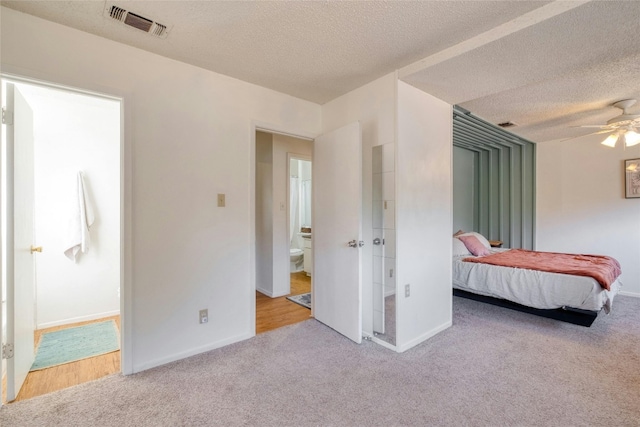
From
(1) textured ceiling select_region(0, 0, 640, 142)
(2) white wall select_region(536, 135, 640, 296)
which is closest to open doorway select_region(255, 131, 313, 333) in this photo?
(1) textured ceiling select_region(0, 0, 640, 142)

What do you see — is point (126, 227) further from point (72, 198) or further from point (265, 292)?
point (265, 292)

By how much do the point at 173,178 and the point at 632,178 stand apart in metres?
6.09

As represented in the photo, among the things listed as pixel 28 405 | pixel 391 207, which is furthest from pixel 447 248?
pixel 28 405

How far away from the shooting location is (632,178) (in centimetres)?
434

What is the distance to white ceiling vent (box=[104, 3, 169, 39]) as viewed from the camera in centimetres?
180

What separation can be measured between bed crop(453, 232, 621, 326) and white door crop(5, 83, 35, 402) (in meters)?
4.23

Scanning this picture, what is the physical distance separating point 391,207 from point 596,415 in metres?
1.84

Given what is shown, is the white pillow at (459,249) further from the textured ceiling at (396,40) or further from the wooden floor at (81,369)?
the wooden floor at (81,369)

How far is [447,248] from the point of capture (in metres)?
3.09

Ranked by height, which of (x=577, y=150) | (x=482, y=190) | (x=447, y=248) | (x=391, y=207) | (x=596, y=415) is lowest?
(x=596, y=415)

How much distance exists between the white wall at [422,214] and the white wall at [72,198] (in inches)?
119

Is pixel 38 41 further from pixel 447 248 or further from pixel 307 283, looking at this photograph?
pixel 307 283

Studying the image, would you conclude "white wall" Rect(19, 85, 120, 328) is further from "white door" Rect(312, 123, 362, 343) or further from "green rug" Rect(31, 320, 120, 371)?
"white door" Rect(312, 123, 362, 343)

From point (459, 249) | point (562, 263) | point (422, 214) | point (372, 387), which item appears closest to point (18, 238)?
point (372, 387)
